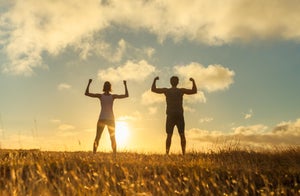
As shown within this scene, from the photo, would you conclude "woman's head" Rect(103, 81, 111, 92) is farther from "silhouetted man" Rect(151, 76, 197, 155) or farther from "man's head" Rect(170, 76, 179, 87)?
"man's head" Rect(170, 76, 179, 87)

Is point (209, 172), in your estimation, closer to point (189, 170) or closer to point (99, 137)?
point (189, 170)

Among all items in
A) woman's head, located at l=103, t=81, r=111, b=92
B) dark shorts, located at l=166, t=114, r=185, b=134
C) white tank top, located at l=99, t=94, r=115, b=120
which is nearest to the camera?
dark shorts, located at l=166, t=114, r=185, b=134

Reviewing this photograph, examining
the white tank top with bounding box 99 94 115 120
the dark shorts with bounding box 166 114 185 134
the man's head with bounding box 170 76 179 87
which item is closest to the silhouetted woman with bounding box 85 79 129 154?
the white tank top with bounding box 99 94 115 120

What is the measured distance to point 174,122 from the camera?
55.5 ft

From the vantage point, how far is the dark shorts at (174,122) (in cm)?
1686

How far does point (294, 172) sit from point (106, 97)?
7.55 m

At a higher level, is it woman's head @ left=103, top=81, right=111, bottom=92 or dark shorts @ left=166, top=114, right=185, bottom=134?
woman's head @ left=103, top=81, right=111, bottom=92

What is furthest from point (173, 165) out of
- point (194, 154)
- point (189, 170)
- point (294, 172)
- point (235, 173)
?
point (194, 154)

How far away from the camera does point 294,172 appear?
1277cm

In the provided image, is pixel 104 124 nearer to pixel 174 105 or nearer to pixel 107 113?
pixel 107 113

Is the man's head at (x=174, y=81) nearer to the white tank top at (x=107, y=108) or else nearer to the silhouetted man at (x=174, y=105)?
the silhouetted man at (x=174, y=105)

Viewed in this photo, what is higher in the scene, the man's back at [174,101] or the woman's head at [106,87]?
the woman's head at [106,87]

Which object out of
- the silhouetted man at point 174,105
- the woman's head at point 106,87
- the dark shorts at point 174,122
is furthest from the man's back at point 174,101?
the woman's head at point 106,87

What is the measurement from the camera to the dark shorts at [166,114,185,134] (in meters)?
16.9
